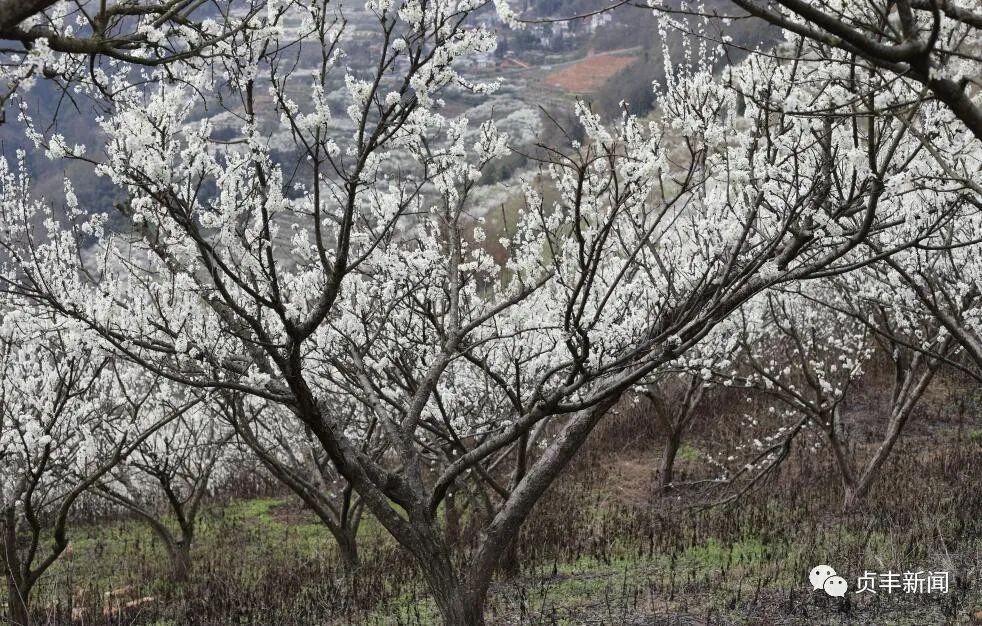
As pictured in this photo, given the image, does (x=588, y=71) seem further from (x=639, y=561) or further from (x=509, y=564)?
(x=509, y=564)

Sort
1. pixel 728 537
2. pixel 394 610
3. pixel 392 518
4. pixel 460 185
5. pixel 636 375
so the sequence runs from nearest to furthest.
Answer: pixel 636 375 < pixel 392 518 < pixel 460 185 < pixel 394 610 < pixel 728 537

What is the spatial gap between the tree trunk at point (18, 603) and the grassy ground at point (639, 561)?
52 centimetres

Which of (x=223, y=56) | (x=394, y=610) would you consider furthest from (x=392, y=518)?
(x=394, y=610)

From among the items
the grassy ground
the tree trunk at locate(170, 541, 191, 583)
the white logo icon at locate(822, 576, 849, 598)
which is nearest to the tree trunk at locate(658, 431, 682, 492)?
the grassy ground

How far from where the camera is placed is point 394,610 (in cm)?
675

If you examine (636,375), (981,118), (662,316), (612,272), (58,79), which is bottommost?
(636,375)

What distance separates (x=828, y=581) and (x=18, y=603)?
21.7 feet

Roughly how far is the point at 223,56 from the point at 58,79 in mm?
733

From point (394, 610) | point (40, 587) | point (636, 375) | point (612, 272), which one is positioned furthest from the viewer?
point (612, 272)

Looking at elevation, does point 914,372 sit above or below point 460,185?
below

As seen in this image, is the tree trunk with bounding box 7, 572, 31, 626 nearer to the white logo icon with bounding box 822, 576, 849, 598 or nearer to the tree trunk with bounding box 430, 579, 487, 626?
the tree trunk with bounding box 430, 579, 487, 626

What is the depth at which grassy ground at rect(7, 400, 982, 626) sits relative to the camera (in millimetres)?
5809

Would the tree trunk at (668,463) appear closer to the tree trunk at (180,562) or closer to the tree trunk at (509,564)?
the tree trunk at (509,564)

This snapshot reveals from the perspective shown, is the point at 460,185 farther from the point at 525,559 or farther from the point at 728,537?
the point at 728,537
